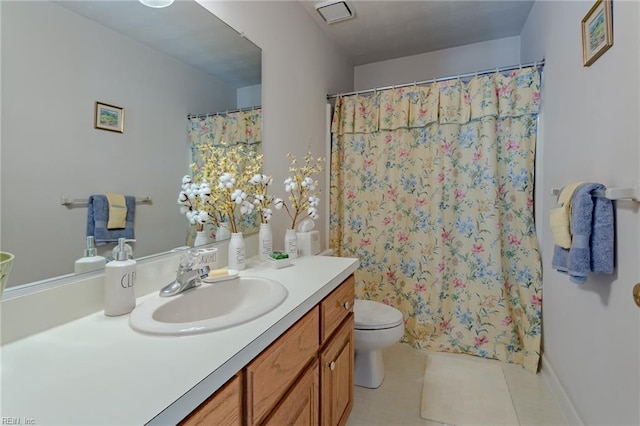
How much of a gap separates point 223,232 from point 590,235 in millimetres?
1498

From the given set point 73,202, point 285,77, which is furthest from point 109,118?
point 285,77

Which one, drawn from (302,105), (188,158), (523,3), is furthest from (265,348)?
(523,3)

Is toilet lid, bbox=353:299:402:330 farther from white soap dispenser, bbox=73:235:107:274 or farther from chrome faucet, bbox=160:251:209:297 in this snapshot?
white soap dispenser, bbox=73:235:107:274

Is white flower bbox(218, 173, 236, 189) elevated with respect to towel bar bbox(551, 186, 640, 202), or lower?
elevated

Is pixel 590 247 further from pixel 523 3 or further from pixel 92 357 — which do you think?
pixel 523 3

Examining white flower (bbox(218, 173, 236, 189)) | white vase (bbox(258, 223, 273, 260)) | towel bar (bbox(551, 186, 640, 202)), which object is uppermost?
white flower (bbox(218, 173, 236, 189))

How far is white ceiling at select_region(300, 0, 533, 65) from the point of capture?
207 centimetres

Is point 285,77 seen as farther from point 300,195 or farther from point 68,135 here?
point 68,135

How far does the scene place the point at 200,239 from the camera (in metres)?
1.33

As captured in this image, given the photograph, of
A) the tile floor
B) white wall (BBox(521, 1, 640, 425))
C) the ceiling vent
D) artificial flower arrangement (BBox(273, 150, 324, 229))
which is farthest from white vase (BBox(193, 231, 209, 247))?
the ceiling vent

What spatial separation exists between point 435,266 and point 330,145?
1.24 m

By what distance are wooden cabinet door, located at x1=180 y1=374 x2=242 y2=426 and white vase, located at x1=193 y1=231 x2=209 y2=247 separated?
77 centimetres

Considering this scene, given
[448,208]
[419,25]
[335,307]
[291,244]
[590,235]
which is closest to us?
[590,235]

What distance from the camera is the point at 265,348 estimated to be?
768 mm
